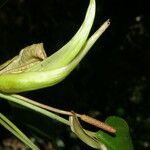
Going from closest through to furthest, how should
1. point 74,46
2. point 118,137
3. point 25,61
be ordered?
point 74,46 < point 25,61 < point 118,137

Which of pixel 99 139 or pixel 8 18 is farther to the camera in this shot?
pixel 8 18

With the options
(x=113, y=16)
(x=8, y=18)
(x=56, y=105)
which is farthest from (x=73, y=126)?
(x=8, y=18)

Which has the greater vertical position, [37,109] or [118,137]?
[37,109]

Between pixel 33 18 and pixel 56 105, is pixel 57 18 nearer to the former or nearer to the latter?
pixel 33 18

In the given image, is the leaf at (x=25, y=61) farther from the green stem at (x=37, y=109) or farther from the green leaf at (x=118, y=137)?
the green leaf at (x=118, y=137)

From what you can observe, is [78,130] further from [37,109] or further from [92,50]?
[92,50]

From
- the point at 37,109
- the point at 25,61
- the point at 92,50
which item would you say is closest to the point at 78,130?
the point at 37,109
